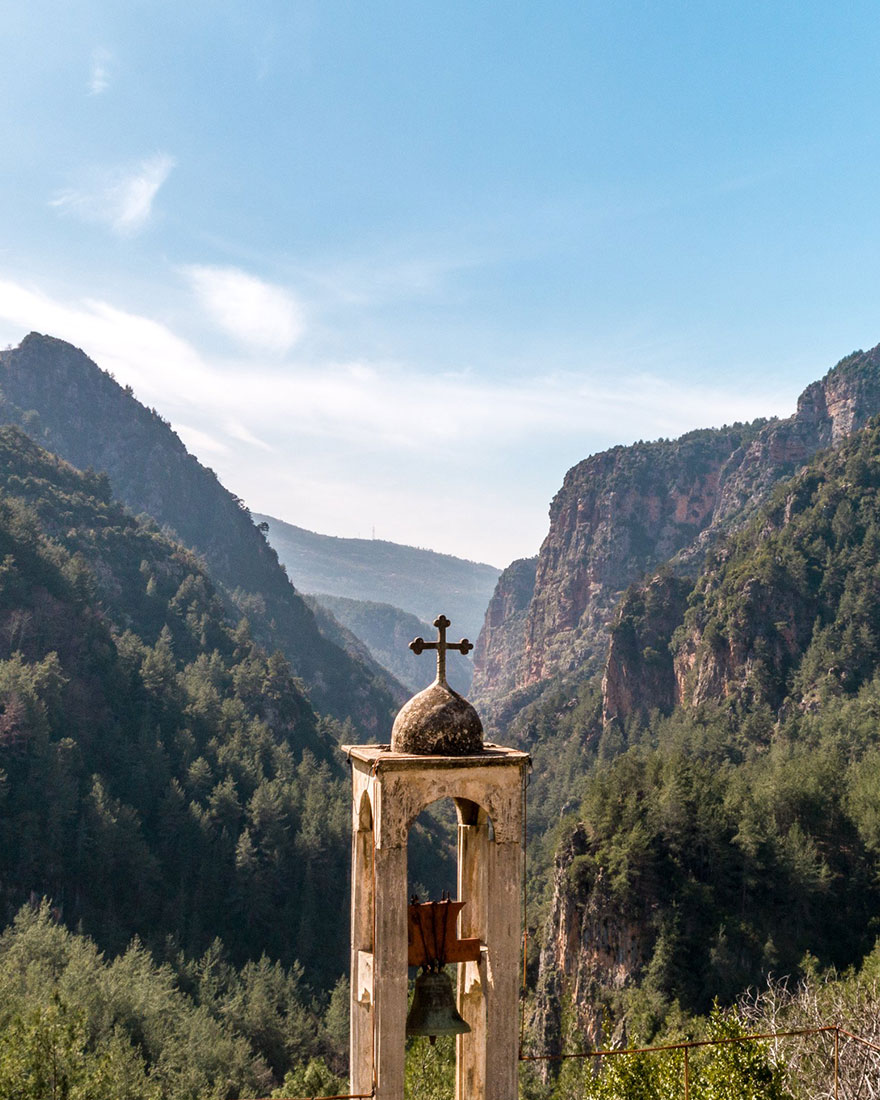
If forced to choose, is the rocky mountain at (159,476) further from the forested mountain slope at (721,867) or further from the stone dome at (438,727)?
the stone dome at (438,727)

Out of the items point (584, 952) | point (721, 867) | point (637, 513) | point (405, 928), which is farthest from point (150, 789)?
point (637, 513)

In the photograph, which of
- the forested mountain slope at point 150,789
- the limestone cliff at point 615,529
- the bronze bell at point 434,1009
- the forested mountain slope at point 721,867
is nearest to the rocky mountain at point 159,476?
the limestone cliff at point 615,529

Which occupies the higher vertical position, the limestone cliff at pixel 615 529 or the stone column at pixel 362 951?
the limestone cliff at pixel 615 529

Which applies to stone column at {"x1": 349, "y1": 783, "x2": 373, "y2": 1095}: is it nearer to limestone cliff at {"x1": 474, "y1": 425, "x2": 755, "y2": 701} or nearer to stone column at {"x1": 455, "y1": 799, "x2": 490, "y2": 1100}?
stone column at {"x1": 455, "y1": 799, "x2": 490, "y2": 1100}

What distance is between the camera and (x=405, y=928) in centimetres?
668

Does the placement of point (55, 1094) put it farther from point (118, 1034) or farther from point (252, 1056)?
point (252, 1056)

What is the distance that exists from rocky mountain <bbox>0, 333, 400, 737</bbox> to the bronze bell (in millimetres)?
139545

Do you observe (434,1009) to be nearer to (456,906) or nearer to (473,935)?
(473,935)

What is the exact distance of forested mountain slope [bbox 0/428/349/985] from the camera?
170ft

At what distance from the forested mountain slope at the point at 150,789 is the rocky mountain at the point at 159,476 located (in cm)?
6497

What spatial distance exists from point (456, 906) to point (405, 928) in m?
0.61

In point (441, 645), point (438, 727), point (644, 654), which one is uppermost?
point (441, 645)

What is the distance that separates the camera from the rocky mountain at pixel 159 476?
493 feet

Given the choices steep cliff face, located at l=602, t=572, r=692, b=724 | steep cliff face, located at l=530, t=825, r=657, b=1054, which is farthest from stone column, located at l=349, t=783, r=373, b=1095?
steep cliff face, located at l=602, t=572, r=692, b=724
